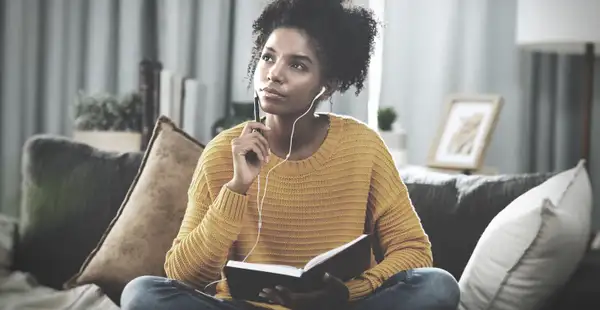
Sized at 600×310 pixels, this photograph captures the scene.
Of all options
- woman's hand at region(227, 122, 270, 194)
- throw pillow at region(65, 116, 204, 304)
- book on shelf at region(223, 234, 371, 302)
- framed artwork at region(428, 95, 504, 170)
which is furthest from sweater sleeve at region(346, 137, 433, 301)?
framed artwork at region(428, 95, 504, 170)

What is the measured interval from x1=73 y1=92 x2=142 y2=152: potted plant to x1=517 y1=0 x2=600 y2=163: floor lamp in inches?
42.5

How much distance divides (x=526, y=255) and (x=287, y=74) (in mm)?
506

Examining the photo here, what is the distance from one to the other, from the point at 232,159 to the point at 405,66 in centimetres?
108

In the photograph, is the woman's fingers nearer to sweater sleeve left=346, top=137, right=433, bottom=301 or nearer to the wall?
sweater sleeve left=346, top=137, right=433, bottom=301

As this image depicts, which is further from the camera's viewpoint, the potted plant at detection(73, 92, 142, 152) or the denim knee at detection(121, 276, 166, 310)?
the potted plant at detection(73, 92, 142, 152)

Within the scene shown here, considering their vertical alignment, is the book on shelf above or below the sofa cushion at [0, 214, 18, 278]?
above

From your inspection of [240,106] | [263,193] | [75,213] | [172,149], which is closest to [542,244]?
[263,193]

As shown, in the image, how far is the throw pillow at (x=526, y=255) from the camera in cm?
133

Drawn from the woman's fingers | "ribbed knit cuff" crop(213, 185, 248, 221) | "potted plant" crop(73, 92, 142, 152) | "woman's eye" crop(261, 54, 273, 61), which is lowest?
"ribbed knit cuff" crop(213, 185, 248, 221)

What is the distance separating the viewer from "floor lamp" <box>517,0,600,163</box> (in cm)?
190

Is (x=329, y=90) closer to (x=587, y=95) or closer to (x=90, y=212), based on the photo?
(x=90, y=212)

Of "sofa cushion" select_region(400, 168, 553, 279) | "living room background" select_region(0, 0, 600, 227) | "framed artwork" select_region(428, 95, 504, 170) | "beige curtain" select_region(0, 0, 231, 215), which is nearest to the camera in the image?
"sofa cushion" select_region(400, 168, 553, 279)

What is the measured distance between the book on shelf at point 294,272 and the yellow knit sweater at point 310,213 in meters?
0.10

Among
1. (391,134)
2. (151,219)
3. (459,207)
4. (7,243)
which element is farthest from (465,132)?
(7,243)
